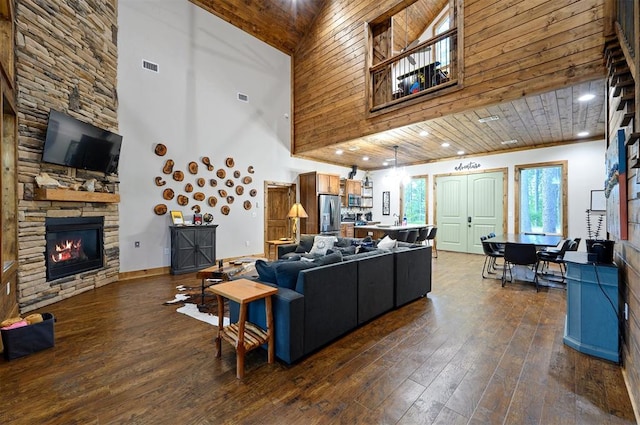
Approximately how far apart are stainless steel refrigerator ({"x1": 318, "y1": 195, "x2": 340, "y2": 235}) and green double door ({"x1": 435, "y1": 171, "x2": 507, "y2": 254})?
3.06 metres

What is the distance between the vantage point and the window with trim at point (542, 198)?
255 inches

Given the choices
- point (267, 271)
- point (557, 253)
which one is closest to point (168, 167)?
point (267, 271)

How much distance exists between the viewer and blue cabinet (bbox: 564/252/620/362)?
2398mm

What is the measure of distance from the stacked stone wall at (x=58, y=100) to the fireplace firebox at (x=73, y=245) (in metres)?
0.09

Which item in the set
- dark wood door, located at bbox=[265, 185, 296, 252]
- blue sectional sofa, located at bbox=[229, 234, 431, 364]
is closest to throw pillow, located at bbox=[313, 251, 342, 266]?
blue sectional sofa, located at bbox=[229, 234, 431, 364]

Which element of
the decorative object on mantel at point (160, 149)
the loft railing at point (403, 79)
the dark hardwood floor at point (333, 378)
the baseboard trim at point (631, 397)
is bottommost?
the dark hardwood floor at point (333, 378)

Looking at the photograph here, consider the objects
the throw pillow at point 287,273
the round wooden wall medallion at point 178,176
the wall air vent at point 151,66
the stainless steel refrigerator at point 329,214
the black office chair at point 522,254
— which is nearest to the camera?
the throw pillow at point 287,273

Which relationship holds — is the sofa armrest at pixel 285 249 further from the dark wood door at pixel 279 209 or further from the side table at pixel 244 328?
the side table at pixel 244 328

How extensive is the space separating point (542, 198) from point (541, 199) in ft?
0.10

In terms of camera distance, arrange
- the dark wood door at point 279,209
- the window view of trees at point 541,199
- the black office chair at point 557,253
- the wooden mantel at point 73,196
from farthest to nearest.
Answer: the dark wood door at point 279,209, the window view of trees at point 541,199, the black office chair at point 557,253, the wooden mantel at point 73,196

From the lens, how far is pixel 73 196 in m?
4.04

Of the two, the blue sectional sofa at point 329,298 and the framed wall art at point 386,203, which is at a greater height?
the framed wall art at point 386,203

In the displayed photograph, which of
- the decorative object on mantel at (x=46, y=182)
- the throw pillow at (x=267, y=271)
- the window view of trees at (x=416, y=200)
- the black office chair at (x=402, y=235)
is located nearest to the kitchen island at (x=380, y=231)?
the black office chair at (x=402, y=235)

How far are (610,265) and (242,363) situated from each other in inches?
125
